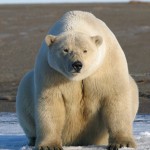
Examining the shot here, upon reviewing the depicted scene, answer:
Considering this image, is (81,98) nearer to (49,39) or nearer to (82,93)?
(82,93)

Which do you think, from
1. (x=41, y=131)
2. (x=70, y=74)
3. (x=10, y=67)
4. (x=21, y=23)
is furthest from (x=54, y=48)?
(x=21, y=23)

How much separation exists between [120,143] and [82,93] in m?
0.52

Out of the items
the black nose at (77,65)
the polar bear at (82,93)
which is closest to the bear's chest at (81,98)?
the polar bear at (82,93)

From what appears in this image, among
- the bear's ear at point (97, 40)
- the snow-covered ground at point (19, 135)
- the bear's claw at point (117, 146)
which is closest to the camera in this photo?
the bear's ear at point (97, 40)

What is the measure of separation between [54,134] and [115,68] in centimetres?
74

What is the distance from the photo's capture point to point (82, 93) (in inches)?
245

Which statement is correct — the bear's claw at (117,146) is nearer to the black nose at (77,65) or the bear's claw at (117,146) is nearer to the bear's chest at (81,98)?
the bear's chest at (81,98)

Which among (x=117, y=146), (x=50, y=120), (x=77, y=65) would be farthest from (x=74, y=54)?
(x=117, y=146)

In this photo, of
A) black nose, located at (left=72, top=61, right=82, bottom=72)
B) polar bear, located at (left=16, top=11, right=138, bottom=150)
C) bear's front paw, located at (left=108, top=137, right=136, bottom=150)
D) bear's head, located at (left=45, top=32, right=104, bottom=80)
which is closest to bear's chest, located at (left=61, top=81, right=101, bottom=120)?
polar bear, located at (left=16, top=11, right=138, bottom=150)

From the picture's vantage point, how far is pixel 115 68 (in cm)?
625

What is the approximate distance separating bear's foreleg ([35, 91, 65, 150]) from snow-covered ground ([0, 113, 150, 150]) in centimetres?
12

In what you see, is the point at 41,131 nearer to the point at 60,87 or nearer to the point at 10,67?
the point at 60,87

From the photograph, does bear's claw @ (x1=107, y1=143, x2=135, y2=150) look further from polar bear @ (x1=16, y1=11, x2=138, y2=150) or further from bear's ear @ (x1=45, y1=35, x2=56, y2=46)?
bear's ear @ (x1=45, y1=35, x2=56, y2=46)

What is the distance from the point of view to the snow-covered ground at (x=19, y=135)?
6270 millimetres
